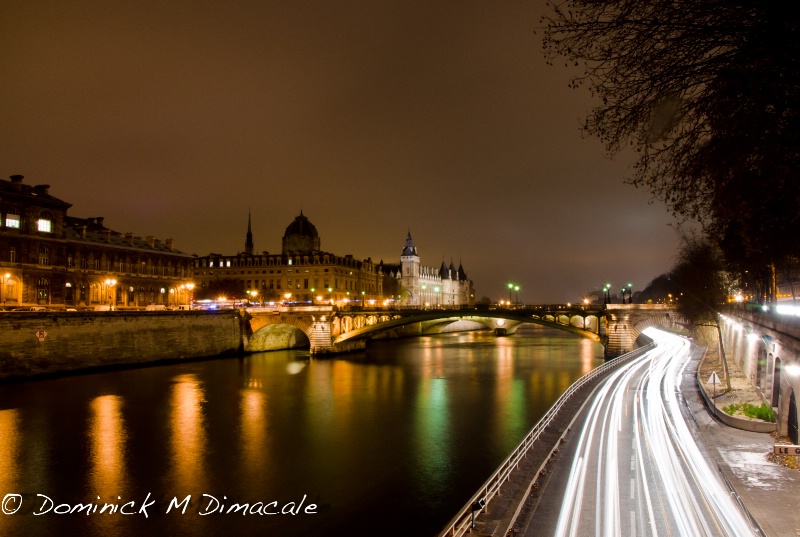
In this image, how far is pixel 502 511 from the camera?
522 inches

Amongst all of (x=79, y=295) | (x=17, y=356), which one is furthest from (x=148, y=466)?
(x=79, y=295)

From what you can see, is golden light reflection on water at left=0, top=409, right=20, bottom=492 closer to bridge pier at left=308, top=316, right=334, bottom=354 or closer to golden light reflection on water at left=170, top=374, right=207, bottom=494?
golden light reflection on water at left=170, top=374, right=207, bottom=494

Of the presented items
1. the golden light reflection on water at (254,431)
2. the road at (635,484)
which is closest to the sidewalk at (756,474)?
the road at (635,484)

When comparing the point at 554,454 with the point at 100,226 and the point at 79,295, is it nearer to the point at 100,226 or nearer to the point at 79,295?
the point at 79,295

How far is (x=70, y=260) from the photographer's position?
56.9 metres

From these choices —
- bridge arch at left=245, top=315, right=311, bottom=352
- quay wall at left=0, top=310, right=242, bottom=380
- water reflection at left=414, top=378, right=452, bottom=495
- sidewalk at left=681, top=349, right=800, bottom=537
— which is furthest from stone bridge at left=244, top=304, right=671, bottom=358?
sidewalk at left=681, top=349, right=800, bottom=537

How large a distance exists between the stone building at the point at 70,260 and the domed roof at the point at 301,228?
54698 millimetres

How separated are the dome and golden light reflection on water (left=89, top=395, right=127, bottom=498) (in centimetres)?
9204

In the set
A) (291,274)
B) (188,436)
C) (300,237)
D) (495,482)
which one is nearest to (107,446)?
(188,436)

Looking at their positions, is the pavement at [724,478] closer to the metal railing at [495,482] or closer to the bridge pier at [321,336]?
the metal railing at [495,482]

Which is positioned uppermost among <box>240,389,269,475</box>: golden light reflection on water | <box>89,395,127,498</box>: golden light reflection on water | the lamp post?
the lamp post

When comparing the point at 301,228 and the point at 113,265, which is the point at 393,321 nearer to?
the point at 113,265

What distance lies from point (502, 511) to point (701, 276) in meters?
40.7

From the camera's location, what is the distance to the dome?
417ft
